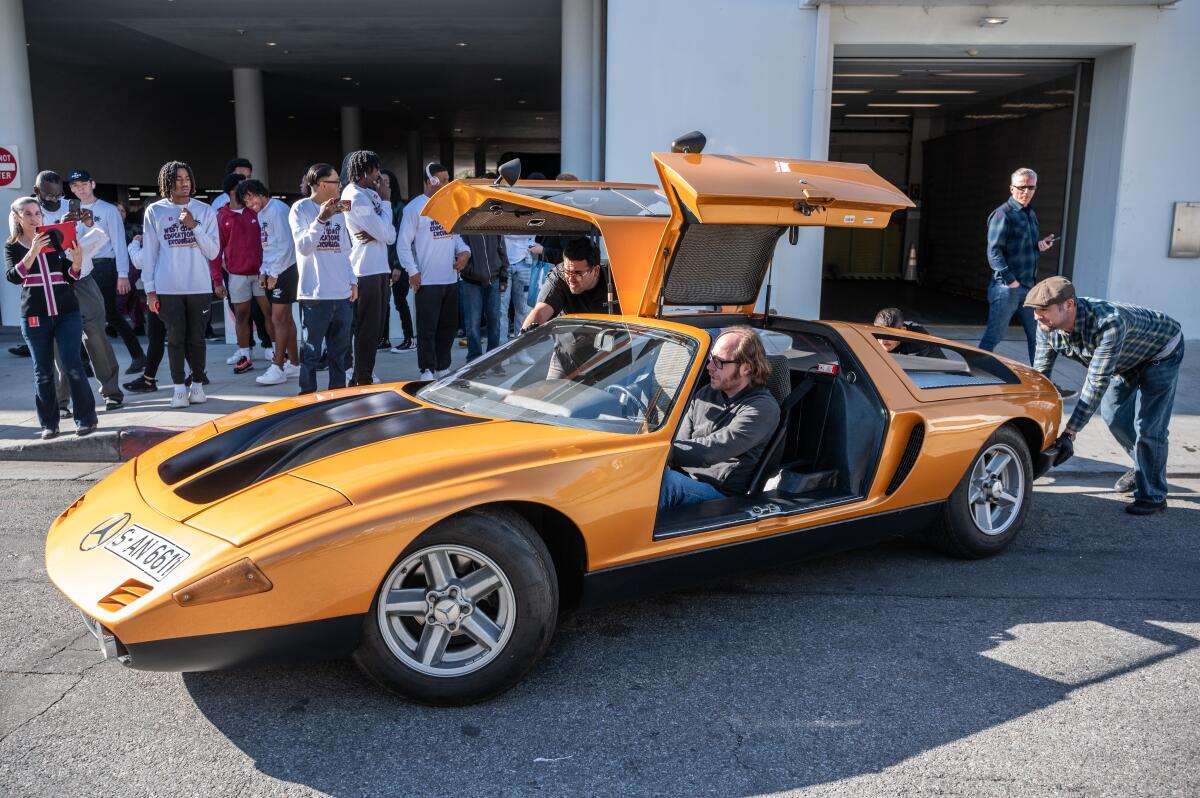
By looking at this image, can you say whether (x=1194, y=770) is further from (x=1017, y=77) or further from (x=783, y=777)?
(x=1017, y=77)

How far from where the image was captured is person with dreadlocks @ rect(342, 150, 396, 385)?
298 inches

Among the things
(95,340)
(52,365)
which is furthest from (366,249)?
(52,365)

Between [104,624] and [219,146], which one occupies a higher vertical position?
[219,146]

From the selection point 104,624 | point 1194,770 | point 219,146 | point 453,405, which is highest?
point 219,146

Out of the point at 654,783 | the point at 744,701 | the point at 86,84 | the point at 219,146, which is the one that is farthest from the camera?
the point at 219,146

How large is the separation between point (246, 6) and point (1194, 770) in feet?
51.7

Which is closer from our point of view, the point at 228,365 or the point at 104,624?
the point at 104,624

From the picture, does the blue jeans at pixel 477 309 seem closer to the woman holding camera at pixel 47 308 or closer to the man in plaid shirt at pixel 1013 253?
the woman holding camera at pixel 47 308

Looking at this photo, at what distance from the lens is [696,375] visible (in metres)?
4.00

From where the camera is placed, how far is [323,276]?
7473 mm

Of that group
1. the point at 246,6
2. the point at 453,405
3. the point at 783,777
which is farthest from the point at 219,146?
the point at 783,777

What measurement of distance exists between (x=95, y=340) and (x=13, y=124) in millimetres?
6979

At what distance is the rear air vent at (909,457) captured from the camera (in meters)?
4.46

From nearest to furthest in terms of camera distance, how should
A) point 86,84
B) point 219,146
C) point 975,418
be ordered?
point 975,418 < point 86,84 < point 219,146
